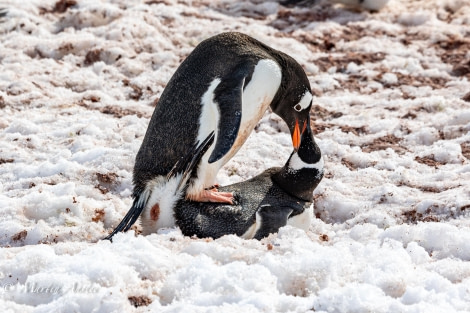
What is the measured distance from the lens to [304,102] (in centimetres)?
386

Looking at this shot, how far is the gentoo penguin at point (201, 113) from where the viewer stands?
3451 millimetres

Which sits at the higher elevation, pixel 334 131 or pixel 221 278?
pixel 221 278

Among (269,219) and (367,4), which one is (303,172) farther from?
(367,4)

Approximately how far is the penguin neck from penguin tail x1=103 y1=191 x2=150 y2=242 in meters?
0.79

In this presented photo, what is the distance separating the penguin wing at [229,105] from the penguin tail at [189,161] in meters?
0.12

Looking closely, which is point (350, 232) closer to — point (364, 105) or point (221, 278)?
point (221, 278)

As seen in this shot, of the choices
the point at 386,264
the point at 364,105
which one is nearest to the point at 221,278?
the point at 386,264

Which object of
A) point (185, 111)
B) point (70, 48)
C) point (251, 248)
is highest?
point (185, 111)

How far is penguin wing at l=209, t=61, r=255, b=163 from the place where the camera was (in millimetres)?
3320

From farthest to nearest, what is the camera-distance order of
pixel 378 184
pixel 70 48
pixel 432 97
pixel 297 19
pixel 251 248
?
1. pixel 297 19
2. pixel 70 48
3. pixel 432 97
4. pixel 378 184
5. pixel 251 248

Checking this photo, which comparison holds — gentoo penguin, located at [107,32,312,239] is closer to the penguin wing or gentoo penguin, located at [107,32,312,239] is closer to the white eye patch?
the penguin wing

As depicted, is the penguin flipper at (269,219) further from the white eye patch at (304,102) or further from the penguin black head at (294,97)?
the white eye patch at (304,102)

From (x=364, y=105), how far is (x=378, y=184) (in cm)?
153

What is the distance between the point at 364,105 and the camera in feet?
19.0
